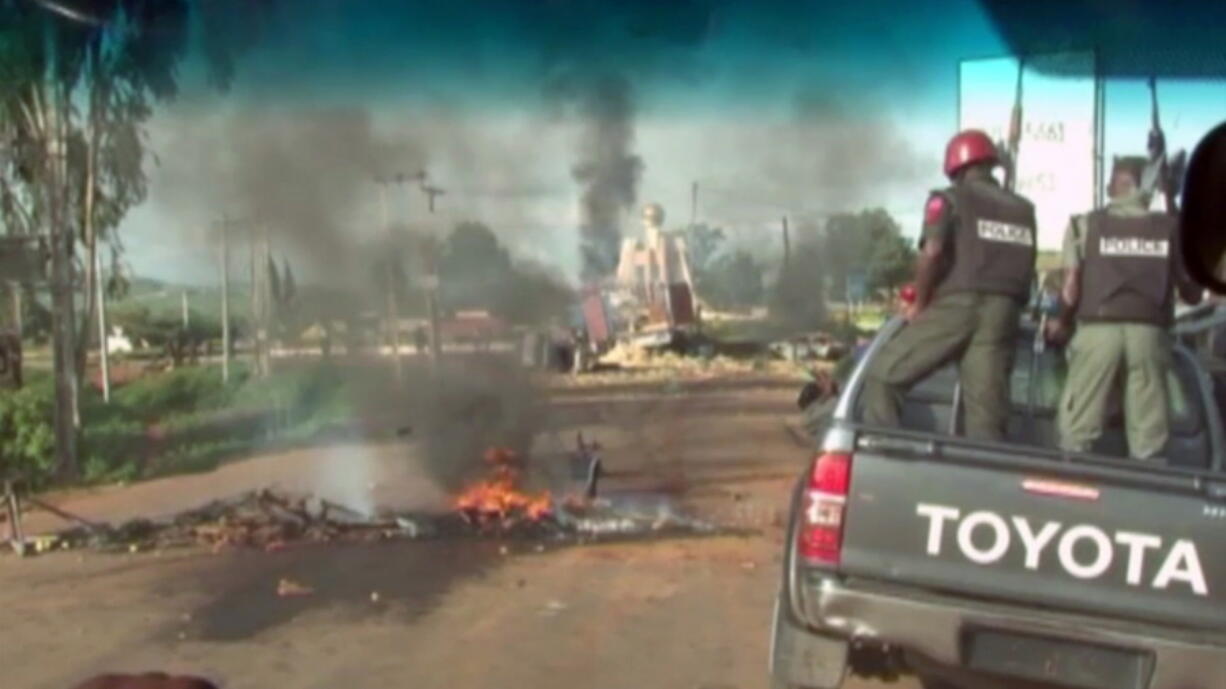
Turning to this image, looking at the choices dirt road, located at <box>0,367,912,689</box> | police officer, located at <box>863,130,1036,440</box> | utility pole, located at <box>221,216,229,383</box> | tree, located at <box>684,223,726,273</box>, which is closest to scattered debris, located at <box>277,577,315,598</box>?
dirt road, located at <box>0,367,912,689</box>

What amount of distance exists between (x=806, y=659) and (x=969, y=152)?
2.11m

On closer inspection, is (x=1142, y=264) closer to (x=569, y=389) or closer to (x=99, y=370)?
(x=569, y=389)

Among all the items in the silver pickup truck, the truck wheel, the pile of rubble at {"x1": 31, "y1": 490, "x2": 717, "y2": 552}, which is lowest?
the pile of rubble at {"x1": 31, "y1": 490, "x2": 717, "y2": 552}

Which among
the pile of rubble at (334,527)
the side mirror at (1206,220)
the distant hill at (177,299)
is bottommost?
the pile of rubble at (334,527)

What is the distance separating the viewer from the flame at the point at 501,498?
10.8m

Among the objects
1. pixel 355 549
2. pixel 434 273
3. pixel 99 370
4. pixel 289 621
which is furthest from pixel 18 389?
pixel 289 621

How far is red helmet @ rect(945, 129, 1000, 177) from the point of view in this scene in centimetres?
634

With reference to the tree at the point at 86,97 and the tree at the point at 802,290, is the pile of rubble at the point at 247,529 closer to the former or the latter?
the tree at the point at 86,97

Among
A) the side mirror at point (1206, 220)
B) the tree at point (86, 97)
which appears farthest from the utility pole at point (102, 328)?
the side mirror at point (1206, 220)

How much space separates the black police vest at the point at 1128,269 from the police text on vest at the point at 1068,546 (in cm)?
164

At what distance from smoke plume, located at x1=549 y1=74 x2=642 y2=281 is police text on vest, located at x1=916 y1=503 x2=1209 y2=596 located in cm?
1090

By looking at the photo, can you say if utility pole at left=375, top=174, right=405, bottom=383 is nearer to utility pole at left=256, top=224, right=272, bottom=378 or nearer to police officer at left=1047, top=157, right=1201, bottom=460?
utility pole at left=256, top=224, right=272, bottom=378

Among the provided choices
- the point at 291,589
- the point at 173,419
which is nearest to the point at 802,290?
the point at 173,419

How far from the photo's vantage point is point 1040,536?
16.3 ft
